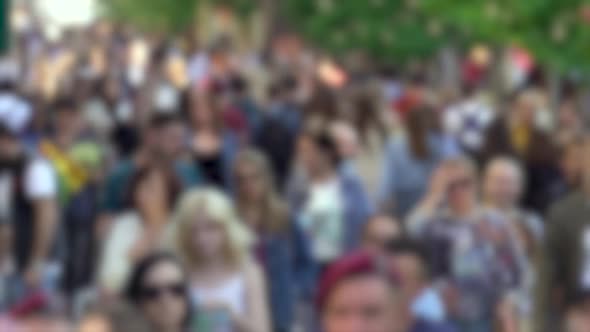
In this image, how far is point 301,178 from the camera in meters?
12.4

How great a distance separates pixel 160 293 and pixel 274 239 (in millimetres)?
2271

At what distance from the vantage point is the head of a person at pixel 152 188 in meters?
10.1

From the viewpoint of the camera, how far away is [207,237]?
8930 mm

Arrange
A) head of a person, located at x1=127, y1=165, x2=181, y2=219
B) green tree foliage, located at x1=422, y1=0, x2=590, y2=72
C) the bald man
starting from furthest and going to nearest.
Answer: green tree foliage, located at x1=422, y1=0, x2=590, y2=72
head of a person, located at x1=127, y1=165, x2=181, y2=219
the bald man

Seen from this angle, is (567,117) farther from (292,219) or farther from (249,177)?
(292,219)

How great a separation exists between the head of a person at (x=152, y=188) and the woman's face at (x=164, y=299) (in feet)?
7.47

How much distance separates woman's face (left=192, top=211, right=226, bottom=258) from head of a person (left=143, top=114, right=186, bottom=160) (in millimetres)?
2466

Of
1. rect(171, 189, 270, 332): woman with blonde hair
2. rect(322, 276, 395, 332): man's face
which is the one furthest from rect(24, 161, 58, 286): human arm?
rect(322, 276, 395, 332): man's face

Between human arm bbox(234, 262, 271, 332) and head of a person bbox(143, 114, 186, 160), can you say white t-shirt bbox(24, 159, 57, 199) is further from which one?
human arm bbox(234, 262, 271, 332)

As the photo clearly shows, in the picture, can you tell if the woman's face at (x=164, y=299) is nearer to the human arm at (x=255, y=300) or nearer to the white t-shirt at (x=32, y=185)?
the human arm at (x=255, y=300)

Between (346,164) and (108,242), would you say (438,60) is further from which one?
(108,242)

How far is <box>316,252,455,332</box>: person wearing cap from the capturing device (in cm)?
534

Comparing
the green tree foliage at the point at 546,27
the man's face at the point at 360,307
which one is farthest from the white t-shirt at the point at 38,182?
the green tree foliage at the point at 546,27

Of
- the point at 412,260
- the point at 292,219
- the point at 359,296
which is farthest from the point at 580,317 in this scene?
the point at 292,219
